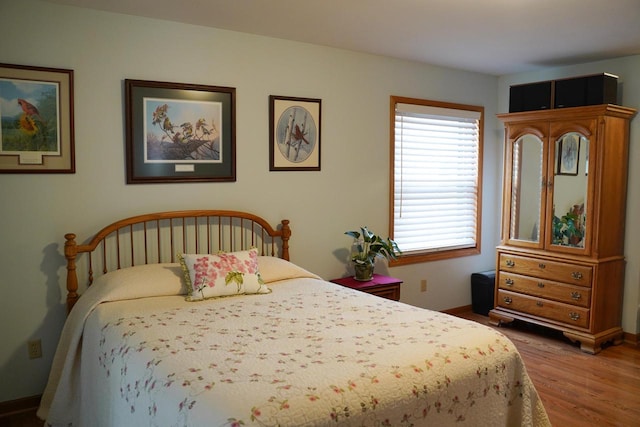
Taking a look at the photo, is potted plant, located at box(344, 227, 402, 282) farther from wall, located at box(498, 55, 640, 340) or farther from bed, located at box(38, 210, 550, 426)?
wall, located at box(498, 55, 640, 340)

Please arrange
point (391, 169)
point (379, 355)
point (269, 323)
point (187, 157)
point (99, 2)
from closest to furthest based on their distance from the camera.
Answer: point (379, 355) < point (269, 323) < point (99, 2) < point (187, 157) < point (391, 169)

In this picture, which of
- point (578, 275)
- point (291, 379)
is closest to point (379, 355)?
point (291, 379)

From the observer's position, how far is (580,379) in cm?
355

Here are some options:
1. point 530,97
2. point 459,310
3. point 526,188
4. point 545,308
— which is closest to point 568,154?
point 526,188

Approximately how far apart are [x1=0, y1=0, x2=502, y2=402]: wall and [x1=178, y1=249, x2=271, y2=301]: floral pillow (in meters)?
0.56

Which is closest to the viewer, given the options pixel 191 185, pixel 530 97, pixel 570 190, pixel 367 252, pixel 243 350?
pixel 243 350

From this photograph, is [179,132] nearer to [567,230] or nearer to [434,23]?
[434,23]

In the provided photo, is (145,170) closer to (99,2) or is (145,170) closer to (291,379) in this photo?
(99,2)

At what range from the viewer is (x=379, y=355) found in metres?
2.08

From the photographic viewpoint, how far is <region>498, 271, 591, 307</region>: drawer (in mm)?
4152

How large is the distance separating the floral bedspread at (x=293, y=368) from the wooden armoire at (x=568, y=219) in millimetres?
2077

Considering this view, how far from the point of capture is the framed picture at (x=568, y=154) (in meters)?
4.20

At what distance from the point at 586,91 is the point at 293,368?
3.48m

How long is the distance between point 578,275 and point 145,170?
3.39 meters
